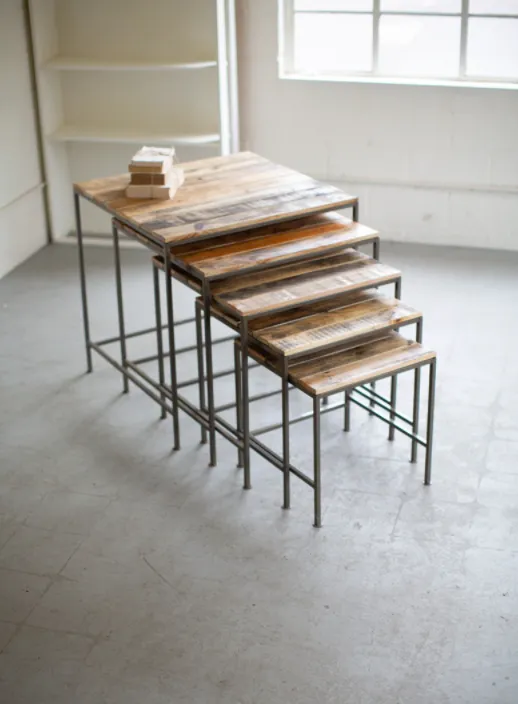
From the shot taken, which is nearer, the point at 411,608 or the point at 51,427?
the point at 411,608

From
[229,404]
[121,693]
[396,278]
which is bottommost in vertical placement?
[121,693]

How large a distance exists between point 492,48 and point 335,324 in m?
2.88

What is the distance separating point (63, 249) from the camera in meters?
6.83

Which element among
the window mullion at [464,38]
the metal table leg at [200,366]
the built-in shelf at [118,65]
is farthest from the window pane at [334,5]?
the metal table leg at [200,366]

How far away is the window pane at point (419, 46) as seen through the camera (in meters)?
6.38

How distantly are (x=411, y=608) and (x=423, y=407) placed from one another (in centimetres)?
139

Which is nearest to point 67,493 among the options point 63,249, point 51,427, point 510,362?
point 51,427

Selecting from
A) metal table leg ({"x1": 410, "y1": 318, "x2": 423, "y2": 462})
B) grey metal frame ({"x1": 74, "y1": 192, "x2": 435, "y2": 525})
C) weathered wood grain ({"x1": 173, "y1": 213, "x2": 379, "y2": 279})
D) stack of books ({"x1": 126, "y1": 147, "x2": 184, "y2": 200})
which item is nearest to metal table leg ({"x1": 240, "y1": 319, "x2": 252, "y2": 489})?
grey metal frame ({"x1": 74, "y1": 192, "x2": 435, "y2": 525})

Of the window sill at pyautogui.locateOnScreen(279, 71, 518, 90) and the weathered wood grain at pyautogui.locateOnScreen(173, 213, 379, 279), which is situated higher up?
the window sill at pyautogui.locateOnScreen(279, 71, 518, 90)

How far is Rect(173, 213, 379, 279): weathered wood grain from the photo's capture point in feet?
14.0

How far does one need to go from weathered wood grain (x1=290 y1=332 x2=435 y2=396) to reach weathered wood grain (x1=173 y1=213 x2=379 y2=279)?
418 mm

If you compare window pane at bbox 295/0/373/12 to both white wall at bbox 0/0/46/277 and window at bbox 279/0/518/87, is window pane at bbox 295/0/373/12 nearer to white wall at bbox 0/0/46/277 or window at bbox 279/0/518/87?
window at bbox 279/0/518/87

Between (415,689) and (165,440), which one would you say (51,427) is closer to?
(165,440)

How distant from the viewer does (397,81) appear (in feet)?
21.3
